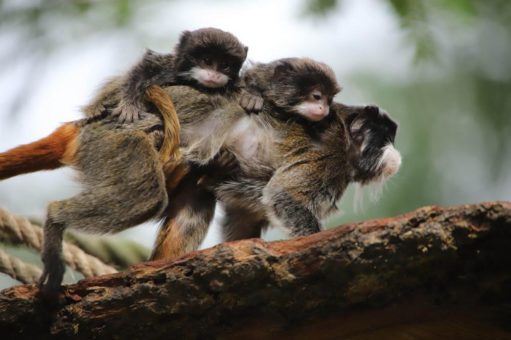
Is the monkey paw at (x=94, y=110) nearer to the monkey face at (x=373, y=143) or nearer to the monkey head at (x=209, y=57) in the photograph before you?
the monkey head at (x=209, y=57)

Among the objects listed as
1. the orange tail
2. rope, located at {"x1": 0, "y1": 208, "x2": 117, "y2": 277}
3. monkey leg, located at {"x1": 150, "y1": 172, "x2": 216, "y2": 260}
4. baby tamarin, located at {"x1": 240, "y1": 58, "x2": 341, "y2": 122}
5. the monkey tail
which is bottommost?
rope, located at {"x1": 0, "y1": 208, "x2": 117, "y2": 277}

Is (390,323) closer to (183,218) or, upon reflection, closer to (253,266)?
(253,266)

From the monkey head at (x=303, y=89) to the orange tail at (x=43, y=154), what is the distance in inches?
52.8

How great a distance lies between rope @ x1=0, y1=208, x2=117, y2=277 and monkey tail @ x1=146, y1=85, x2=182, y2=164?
126 cm

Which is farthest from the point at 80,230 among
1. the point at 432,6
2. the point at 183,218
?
the point at 432,6

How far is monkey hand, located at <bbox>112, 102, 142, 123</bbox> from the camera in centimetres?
452

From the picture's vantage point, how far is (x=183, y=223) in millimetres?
4863

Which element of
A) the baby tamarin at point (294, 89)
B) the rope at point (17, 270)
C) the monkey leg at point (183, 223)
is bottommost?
the rope at point (17, 270)

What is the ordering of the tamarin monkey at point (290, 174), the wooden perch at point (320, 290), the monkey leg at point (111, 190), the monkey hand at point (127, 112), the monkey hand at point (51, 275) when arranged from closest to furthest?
the wooden perch at point (320, 290) → the monkey hand at point (51, 275) → the monkey leg at point (111, 190) → the monkey hand at point (127, 112) → the tamarin monkey at point (290, 174)

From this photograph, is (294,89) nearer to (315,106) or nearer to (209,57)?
(315,106)

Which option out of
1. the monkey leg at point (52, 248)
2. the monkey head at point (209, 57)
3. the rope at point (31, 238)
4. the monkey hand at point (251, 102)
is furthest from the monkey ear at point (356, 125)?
the monkey leg at point (52, 248)

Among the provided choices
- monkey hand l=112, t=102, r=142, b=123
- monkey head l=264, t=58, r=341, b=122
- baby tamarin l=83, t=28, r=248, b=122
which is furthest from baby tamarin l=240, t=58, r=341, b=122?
monkey hand l=112, t=102, r=142, b=123

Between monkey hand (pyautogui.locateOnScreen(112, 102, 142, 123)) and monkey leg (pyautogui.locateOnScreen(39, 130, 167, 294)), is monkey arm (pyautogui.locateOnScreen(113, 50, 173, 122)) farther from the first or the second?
monkey leg (pyautogui.locateOnScreen(39, 130, 167, 294))

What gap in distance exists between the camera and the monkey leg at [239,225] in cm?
523
